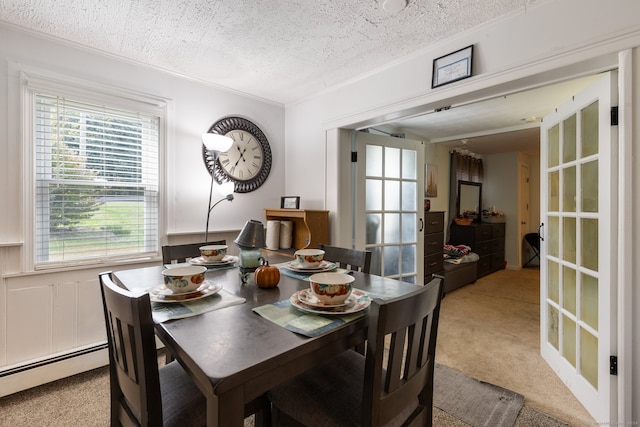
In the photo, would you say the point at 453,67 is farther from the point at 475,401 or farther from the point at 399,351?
the point at 475,401

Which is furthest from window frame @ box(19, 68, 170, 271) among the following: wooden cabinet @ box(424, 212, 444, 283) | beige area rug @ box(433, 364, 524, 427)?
wooden cabinet @ box(424, 212, 444, 283)

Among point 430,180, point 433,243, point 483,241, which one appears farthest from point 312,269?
point 483,241

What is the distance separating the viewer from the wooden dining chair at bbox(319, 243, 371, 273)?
5.67 ft

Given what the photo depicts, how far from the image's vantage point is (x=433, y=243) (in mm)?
3764

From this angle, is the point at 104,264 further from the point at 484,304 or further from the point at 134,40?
the point at 484,304

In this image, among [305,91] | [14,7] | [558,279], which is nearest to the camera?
[14,7]

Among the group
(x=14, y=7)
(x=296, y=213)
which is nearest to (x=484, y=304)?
(x=296, y=213)

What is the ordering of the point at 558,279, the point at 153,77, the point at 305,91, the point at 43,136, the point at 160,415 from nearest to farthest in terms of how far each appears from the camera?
1. the point at 160,415
2. the point at 43,136
3. the point at 558,279
4. the point at 153,77
5. the point at 305,91

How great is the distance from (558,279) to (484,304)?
1.55 metres

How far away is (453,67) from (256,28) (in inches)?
50.7

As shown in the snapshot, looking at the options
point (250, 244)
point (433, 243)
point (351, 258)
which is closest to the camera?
point (250, 244)

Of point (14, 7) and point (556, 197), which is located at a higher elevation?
point (14, 7)

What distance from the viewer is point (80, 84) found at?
204 cm

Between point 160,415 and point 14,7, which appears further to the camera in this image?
point 14,7
